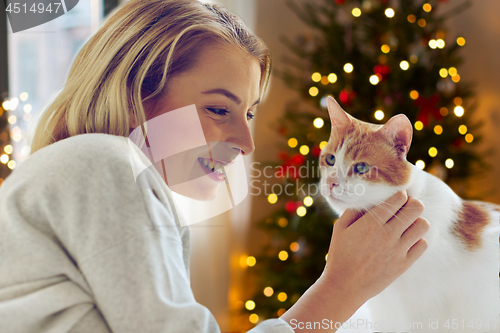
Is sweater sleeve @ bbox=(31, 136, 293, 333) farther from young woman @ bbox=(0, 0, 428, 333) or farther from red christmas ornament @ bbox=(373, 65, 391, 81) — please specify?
red christmas ornament @ bbox=(373, 65, 391, 81)

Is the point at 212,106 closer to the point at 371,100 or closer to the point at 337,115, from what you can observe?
the point at 337,115

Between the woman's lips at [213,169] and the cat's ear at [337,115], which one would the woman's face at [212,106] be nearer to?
the woman's lips at [213,169]

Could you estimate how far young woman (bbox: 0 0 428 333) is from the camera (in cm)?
40

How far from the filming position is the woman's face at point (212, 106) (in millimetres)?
633

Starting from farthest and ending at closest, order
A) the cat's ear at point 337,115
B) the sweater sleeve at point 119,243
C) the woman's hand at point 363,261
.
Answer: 1. the cat's ear at point 337,115
2. the woman's hand at point 363,261
3. the sweater sleeve at point 119,243

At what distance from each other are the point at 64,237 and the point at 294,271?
1.27 m

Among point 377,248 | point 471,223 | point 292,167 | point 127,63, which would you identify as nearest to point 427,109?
point 292,167

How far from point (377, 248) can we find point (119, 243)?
0.37m

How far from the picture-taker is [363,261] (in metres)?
0.54

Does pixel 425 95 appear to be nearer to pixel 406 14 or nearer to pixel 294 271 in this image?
pixel 406 14

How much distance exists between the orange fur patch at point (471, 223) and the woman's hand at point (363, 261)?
8cm

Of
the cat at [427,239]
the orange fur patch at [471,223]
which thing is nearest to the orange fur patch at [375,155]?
the cat at [427,239]

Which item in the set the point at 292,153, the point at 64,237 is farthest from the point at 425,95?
the point at 64,237

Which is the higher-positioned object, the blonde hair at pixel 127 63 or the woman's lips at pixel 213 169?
the blonde hair at pixel 127 63
